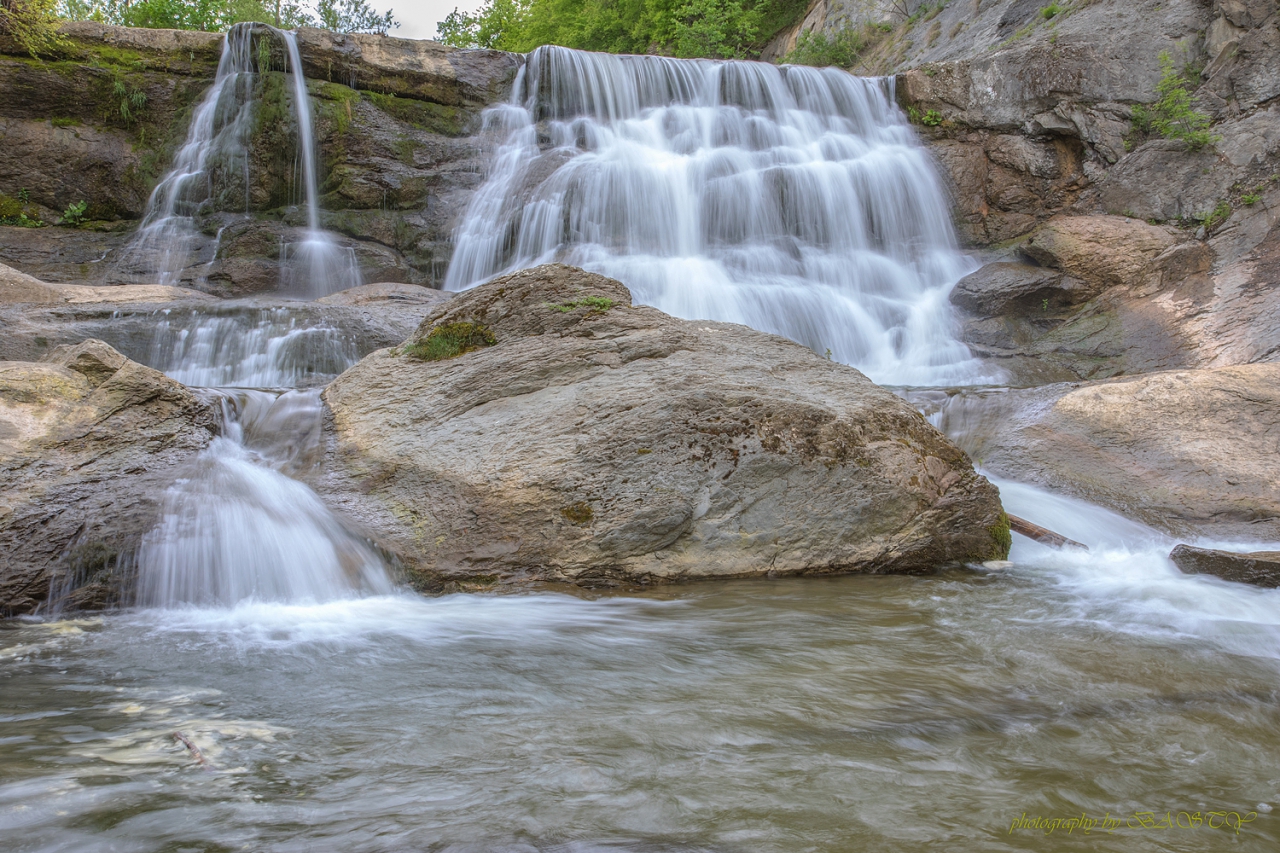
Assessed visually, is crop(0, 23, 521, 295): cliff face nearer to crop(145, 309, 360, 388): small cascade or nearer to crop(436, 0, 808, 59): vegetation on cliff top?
crop(145, 309, 360, 388): small cascade

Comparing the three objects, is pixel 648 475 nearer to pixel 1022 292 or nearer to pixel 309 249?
pixel 1022 292

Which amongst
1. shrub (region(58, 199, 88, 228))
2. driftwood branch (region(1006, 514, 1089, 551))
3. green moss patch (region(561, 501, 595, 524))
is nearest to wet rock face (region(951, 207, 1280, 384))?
driftwood branch (region(1006, 514, 1089, 551))

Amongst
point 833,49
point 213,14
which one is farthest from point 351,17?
point 833,49

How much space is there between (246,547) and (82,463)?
1020 mm

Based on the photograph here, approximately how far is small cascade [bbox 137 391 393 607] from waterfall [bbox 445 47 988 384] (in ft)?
21.7

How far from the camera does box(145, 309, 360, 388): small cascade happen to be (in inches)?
302

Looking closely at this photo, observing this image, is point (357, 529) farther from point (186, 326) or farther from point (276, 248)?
point (276, 248)

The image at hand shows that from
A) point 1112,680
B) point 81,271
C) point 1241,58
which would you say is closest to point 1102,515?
point 1112,680

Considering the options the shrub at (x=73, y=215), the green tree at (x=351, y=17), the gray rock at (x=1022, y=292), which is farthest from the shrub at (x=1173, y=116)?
the green tree at (x=351, y=17)

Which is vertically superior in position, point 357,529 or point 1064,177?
point 1064,177

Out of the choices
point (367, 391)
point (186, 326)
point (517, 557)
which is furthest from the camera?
point (186, 326)

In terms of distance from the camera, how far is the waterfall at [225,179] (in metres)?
12.0

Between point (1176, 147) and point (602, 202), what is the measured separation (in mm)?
9310

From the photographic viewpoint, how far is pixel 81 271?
11812 mm
